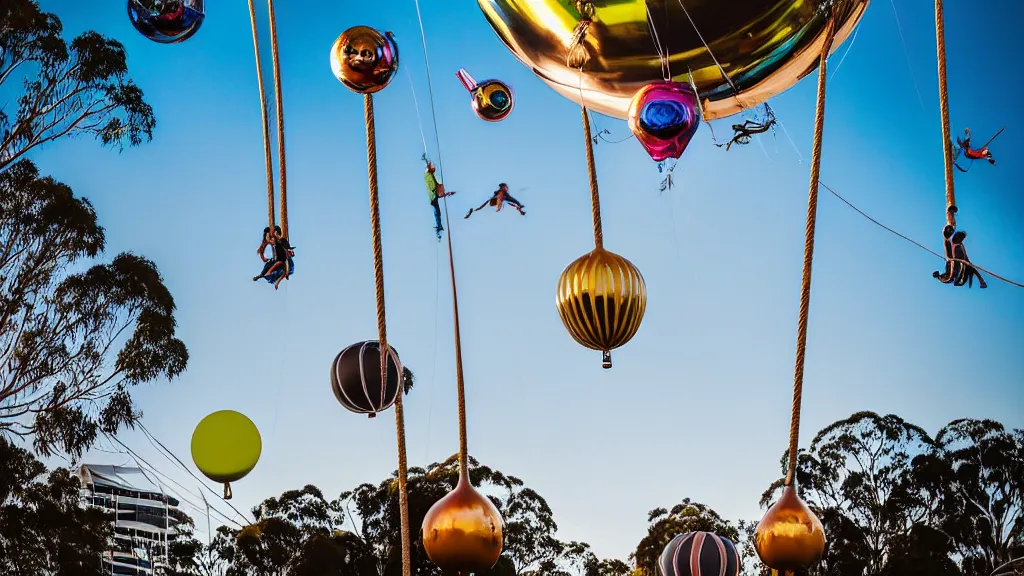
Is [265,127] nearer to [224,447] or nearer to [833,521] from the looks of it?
[224,447]

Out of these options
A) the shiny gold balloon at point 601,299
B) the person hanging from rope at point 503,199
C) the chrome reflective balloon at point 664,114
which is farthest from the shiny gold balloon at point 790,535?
the person hanging from rope at point 503,199

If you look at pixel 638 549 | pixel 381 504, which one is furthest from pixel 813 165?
pixel 638 549

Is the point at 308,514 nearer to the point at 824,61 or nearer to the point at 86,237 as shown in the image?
the point at 86,237

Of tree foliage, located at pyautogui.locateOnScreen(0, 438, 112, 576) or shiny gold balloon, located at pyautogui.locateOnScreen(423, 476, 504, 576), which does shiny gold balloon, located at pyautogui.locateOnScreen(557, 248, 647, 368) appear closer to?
shiny gold balloon, located at pyautogui.locateOnScreen(423, 476, 504, 576)

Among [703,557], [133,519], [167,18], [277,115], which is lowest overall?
[703,557]

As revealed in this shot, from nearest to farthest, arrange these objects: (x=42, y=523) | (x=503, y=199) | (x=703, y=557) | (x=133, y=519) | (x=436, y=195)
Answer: (x=436, y=195), (x=703, y=557), (x=503, y=199), (x=42, y=523), (x=133, y=519)

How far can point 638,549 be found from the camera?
2027cm

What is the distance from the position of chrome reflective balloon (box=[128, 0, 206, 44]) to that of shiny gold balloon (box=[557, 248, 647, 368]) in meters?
1.26

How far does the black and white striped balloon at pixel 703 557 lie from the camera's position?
4.79 metres

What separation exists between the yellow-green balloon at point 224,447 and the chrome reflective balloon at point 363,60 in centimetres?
107

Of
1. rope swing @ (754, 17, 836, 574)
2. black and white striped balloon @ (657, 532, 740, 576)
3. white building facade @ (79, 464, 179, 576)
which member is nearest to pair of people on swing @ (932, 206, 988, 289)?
rope swing @ (754, 17, 836, 574)

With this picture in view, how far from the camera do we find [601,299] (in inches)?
112

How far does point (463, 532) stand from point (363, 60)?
1.12 meters

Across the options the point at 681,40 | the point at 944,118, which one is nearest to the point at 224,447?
the point at 681,40
